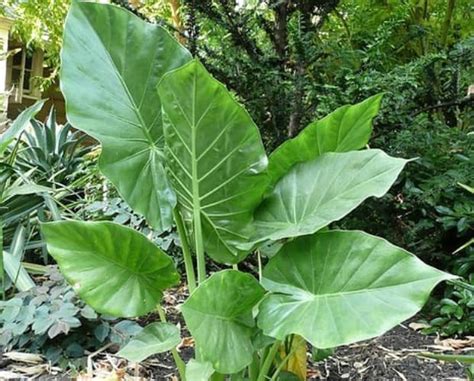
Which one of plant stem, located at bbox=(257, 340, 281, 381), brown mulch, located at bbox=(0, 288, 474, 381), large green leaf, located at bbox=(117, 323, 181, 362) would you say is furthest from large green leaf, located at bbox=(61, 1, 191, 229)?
brown mulch, located at bbox=(0, 288, 474, 381)

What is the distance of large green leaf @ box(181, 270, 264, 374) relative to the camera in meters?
0.73

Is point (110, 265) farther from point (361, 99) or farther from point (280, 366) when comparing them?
point (361, 99)

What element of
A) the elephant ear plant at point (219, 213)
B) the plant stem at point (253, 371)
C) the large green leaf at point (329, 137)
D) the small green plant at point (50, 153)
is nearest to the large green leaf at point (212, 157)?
the elephant ear plant at point (219, 213)

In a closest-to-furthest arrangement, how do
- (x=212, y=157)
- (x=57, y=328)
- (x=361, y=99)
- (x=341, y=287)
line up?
(x=341, y=287), (x=212, y=157), (x=57, y=328), (x=361, y=99)

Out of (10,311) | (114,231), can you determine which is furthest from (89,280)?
(10,311)

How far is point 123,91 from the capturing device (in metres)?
0.90

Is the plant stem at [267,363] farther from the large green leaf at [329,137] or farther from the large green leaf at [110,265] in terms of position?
the large green leaf at [329,137]

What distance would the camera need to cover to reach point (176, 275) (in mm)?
891

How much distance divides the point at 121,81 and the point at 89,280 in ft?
1.29

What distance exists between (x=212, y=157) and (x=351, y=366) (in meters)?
0.74

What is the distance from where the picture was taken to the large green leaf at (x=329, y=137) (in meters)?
0.89

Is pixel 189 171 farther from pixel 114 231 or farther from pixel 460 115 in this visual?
pixel 460 115

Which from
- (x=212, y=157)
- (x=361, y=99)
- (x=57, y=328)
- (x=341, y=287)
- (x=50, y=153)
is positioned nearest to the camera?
(x=341, y=287)

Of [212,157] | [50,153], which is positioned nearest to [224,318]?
[212,157]
